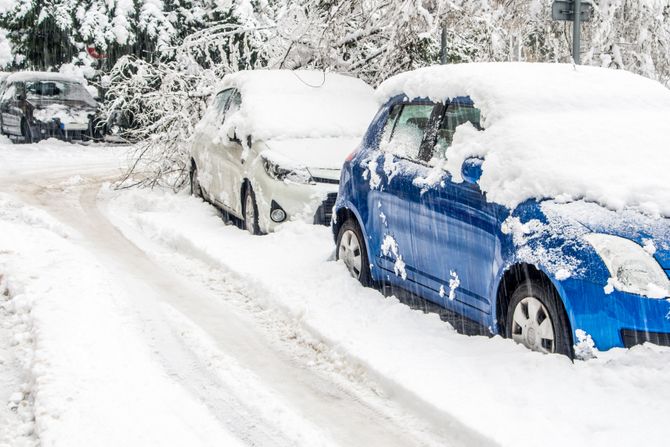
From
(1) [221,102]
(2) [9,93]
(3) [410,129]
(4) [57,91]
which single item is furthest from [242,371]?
(2) [9,93]

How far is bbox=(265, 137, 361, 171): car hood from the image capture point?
31.8ft

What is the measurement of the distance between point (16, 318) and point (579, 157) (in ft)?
13.8

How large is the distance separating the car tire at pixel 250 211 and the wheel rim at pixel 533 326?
5.00 m

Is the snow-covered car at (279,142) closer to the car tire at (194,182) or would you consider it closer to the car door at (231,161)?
the car door at (231,161)

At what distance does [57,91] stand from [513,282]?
2023 centimetres

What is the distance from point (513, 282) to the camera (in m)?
5.47

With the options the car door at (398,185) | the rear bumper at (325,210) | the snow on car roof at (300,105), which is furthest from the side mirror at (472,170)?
the snow on car roof at (300,105)

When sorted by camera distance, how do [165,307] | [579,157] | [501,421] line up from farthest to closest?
[165,307], [579,157], [501,421]

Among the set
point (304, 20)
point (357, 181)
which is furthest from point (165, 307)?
point (304, 20)

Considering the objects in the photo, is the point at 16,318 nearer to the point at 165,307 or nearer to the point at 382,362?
the point at 165,307

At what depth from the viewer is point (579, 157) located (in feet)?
18.3

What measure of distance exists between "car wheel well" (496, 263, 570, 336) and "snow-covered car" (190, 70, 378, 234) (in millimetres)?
4051

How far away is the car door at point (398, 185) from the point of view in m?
6.62

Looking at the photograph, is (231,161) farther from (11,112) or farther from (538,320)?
(11,112)
